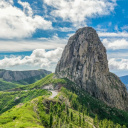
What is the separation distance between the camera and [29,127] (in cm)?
7294

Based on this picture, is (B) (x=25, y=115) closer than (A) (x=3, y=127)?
No

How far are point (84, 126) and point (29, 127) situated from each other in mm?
83760

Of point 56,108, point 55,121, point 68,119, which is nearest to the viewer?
point 55,121

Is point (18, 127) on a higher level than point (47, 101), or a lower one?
higher

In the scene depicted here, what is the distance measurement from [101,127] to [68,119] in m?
50.2

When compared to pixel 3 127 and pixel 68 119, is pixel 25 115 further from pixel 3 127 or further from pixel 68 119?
pixel 68 119

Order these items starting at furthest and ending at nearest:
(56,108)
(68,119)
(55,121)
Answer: (56,108) → (68,119) → (55,121)

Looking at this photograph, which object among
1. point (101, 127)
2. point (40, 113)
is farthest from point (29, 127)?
point (101, 127)

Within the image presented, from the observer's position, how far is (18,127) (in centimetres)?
7225

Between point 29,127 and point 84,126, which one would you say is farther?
point 84,126

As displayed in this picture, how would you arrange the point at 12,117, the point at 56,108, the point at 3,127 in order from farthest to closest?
the point at 56,108 → the point at 12,117 → the point at 3,127

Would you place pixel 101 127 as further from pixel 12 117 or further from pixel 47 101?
pixel 12 117

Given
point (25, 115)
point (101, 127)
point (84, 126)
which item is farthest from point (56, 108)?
point (101, 127)

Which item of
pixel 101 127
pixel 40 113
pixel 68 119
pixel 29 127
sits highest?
pixel 29 127
